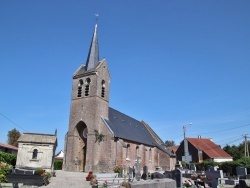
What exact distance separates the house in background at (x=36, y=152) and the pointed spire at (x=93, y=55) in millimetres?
11399

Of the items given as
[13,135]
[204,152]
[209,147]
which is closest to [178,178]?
[204,152]

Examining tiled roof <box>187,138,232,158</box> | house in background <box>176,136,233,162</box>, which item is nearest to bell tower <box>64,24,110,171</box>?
house in background <box>176,136,233,162</box>

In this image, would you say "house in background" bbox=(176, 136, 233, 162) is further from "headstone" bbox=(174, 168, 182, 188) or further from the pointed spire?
"headstone" bbox=(174, 168, 182, 188)

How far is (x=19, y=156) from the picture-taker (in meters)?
23.6

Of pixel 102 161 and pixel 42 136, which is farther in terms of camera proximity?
pixel 102 161

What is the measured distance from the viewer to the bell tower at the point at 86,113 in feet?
90.4

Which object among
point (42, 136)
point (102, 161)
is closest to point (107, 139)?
point (102, 161)

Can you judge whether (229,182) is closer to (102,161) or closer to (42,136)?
(102,161)

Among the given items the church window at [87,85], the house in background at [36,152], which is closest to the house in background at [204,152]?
the church window at [87,85]

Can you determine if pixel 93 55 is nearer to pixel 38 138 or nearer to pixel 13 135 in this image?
pixel 38 138

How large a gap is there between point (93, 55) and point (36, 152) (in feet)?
48.0

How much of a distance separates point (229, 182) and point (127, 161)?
1486 cm

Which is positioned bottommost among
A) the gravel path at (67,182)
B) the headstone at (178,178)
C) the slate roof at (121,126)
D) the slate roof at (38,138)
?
the gravel path at (67,182)

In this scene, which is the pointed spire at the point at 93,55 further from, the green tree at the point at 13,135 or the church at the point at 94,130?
the green tree at the point at 13,135
